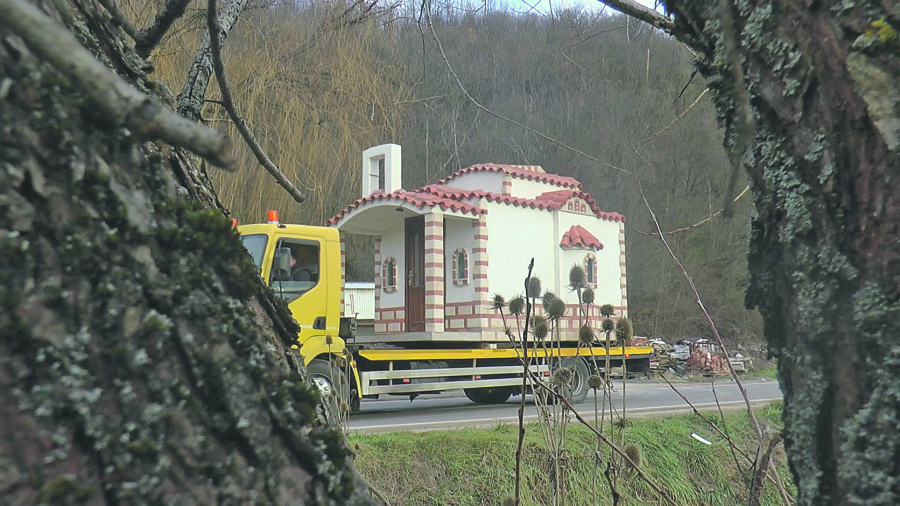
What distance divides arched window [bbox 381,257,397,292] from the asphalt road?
4.79ft

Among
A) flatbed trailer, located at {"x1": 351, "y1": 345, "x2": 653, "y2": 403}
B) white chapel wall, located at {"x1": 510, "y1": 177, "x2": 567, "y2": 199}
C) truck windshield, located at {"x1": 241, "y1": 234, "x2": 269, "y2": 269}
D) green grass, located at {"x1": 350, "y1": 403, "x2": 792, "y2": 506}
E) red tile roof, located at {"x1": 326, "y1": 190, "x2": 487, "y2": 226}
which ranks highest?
white chapel wall, located at {"x1": 510, "y1": 177, "x2": 567, "y2": 199}

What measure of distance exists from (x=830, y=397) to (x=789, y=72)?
0.39 meters

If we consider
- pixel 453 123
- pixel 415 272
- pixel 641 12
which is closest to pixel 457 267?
pixel 415 272

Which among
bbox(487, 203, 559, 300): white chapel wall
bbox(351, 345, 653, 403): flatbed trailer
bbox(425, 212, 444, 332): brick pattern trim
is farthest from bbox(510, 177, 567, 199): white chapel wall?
bbox(351, 345, 653, 403): flatbed trailer

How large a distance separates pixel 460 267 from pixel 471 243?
36cm

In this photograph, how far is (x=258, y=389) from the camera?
27.4 inches

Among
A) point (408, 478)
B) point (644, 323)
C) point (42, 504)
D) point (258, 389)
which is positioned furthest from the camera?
point (644, 323)

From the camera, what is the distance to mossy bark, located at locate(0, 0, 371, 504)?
22.0 inches

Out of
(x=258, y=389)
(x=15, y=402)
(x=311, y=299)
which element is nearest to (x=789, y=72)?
(x=258, y=389)

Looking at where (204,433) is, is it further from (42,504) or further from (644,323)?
(644,323)

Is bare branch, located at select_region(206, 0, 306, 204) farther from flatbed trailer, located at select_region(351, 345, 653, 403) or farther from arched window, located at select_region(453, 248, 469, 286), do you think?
arched window, located at select_region(453, 248, 469, 286)

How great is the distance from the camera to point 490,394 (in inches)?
387

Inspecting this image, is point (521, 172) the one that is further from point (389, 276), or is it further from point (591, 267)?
point (389, 276)

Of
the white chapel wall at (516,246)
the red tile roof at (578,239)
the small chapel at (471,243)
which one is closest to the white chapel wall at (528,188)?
the small chapel at (471,243)
